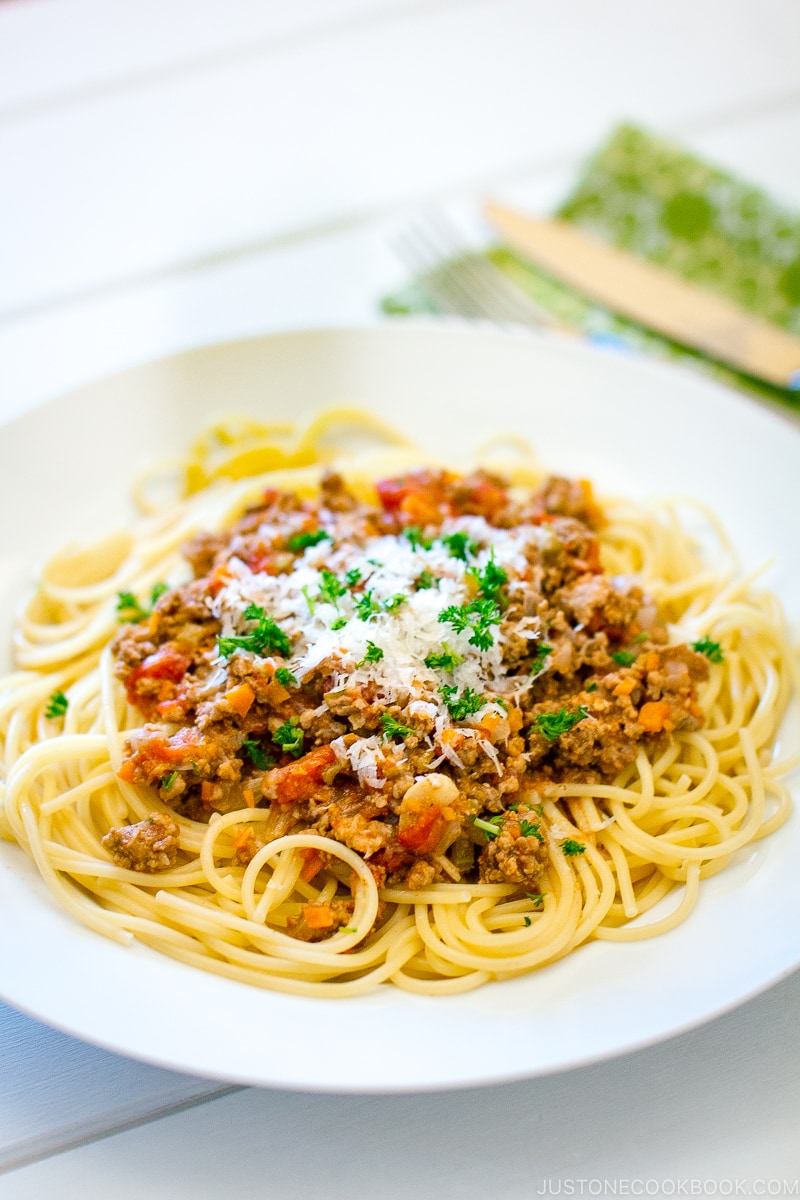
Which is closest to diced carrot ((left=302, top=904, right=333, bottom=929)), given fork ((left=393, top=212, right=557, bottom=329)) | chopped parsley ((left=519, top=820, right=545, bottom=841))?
chopped parsley ((left=519, top=820, right=545, bottom=841))

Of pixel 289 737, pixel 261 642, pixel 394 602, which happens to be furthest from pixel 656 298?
pixel 289 737

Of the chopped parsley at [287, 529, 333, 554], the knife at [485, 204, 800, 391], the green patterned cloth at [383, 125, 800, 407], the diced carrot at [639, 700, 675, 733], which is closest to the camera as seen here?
the diced carrot at [639, 700, 675, 733]

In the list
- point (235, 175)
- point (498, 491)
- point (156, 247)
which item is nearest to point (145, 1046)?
point (498, 491)

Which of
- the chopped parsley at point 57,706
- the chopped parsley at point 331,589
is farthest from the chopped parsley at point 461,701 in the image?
the chopped parsley at point 57,706

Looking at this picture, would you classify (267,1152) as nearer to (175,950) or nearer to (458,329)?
(175,950)

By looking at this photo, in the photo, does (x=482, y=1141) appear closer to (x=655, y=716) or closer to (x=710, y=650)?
(x=655, y=716)

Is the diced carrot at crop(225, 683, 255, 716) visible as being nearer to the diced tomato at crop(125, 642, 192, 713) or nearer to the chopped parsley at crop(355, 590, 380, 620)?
the diced tomato at crop(125, 642, 192, 713)
